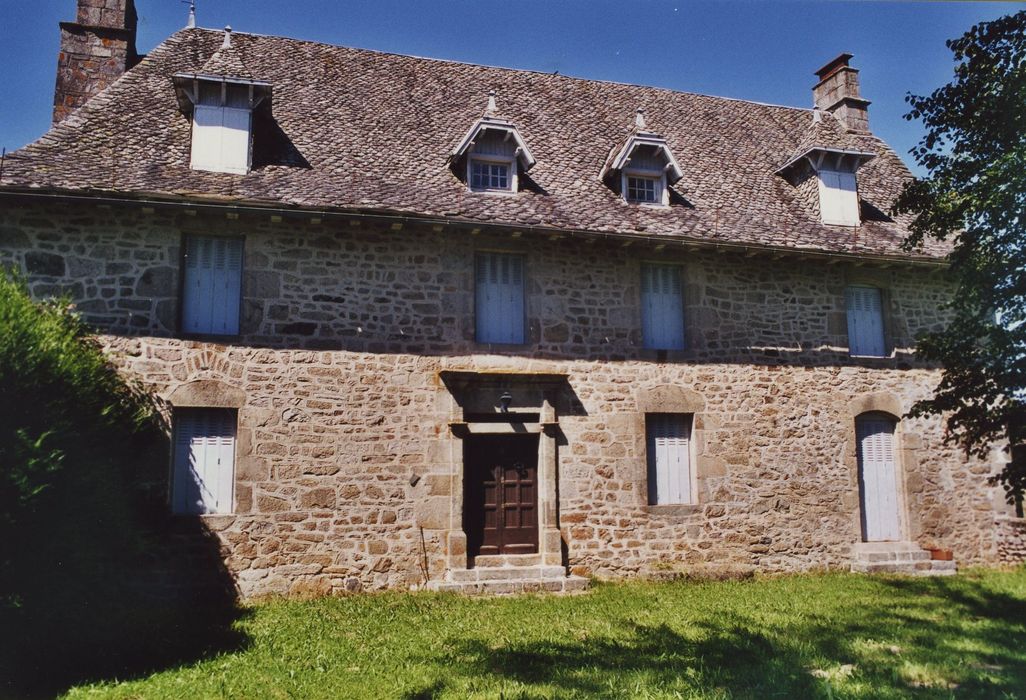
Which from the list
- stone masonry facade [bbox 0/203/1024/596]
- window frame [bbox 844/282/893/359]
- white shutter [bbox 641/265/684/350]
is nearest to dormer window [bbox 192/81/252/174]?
stone masonry facade [bbox 0/203/1024/596]

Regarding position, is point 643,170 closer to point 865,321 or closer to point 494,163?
point 494,163

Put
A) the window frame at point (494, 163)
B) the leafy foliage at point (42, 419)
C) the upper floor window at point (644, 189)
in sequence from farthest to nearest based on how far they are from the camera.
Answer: the upper floor window at point (644, 189) < the window frame at point (494, 163) < the leafy foliage at point (42, 419)

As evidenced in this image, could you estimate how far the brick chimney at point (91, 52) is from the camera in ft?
39.0

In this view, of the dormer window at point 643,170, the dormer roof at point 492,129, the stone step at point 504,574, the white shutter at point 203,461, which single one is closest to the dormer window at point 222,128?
the dormer roof at point 492,129

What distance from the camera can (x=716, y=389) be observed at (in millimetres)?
12141

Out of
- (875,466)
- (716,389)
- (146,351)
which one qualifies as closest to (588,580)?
(716,389)

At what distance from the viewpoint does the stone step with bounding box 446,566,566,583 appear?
1034 cm

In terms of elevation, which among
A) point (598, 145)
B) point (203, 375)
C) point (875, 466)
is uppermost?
point (598, 145)

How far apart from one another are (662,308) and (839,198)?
4348 millimetres

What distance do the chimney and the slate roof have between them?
0.99 m

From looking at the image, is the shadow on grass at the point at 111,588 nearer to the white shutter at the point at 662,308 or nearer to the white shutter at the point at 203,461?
the white shutter at the point at 203,461

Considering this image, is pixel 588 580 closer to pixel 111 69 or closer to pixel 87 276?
pixel 87 276

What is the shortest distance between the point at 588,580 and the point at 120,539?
20.1 feet

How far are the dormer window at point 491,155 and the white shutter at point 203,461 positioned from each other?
16.9ft
